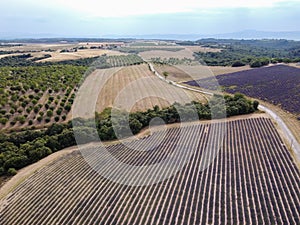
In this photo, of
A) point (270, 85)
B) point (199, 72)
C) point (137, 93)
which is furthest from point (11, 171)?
point (199, 72)

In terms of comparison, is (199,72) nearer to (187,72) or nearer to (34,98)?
(187,72)

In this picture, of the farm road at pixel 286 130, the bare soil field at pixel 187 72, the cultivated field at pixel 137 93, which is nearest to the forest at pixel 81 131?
the farm road at pixel 286 130

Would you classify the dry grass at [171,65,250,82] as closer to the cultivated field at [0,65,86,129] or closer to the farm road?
the cultivated field at [0,65,86,129]

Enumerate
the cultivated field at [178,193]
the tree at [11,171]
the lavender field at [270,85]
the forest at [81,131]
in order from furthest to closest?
the lavender field at [270,85] → the forest at [81,131] → the tree at [11,171] → the cultivated field at [178,193]

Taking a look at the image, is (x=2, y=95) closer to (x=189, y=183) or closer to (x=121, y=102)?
(x=121, y=102)

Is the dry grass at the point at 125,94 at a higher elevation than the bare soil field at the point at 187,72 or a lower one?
higher

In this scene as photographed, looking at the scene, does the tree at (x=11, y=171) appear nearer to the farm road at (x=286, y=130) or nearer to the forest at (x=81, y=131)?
the forest at (x=81, y=131)
